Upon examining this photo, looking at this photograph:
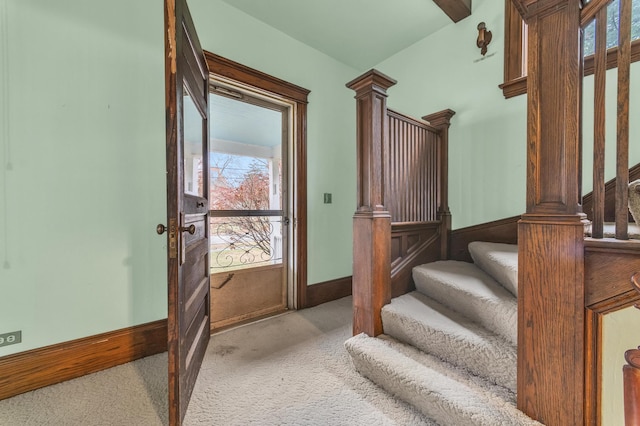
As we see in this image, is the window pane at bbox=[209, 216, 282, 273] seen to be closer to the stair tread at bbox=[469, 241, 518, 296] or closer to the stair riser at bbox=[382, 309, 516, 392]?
the stair riser at bbox=[382, 309, 516, 392]

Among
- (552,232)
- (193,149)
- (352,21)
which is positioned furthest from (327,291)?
(352,21)

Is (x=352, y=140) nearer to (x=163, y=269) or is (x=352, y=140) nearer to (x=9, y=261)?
(x=163, y=269)

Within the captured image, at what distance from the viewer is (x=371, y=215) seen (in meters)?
1.54

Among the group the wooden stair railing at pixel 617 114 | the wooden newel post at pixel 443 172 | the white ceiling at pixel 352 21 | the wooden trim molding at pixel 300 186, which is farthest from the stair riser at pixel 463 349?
the white ceiling at pixel 352 21

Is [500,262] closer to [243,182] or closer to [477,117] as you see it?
[477,117]

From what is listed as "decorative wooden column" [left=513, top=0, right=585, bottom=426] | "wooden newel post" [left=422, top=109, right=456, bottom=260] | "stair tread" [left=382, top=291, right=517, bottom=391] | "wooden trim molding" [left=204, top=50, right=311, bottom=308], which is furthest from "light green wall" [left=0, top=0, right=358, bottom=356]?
"decorative wooden column" [left=513, top=0, right=585, bottom=426]

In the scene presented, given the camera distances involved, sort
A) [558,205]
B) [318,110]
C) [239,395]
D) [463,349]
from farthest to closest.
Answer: [318,110] → [239,395] → [463,349] → [558,205]

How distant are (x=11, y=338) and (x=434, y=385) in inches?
84.8

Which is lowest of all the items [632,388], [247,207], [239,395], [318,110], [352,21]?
[239,395]

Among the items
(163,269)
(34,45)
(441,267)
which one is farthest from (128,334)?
(441,267)

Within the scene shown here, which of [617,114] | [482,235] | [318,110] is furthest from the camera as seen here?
[318,110]

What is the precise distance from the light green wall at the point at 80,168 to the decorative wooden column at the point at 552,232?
2071 millimetres

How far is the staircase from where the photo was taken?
41.9 inches

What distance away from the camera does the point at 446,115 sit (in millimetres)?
2281
